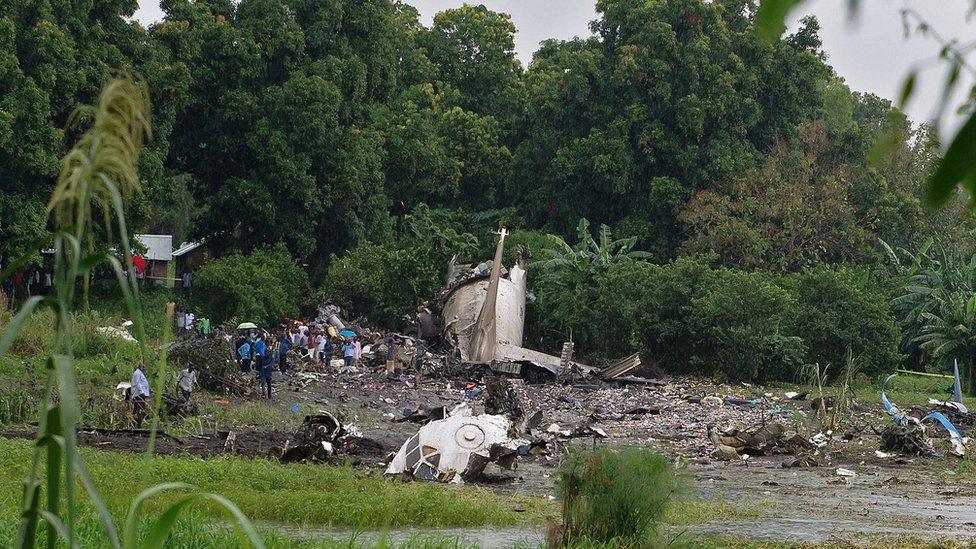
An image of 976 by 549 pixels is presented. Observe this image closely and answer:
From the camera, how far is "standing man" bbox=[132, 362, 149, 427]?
17422 millimetres

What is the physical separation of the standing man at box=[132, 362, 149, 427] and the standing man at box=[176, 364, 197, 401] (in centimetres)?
165

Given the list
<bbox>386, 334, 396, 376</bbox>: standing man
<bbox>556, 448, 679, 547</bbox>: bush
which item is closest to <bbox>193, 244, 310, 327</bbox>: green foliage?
<bbox>386, 334, 396, 376</bbox>: standing man

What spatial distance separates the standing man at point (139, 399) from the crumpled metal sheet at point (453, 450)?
4144 mm

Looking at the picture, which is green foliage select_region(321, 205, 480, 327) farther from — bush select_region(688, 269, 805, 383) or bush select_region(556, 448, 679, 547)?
bush select_region(556, 448, 679, 547)

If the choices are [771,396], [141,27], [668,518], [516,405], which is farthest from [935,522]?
[141,27]

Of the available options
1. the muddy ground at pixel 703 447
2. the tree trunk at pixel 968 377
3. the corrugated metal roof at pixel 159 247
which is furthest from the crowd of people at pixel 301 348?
the tree trunk at pixel 968 377

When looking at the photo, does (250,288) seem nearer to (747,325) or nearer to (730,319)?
(730,319)

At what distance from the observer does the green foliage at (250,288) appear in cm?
3244

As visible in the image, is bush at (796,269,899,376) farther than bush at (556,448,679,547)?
Yes

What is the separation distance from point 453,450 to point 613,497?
239 inches

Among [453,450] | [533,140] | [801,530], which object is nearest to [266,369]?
[453,450]

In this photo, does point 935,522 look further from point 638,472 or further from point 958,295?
point 958,295

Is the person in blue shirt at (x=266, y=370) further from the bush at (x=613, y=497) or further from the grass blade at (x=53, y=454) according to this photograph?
the grass blade at (x=53, y=454)

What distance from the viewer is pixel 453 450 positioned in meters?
15.0
